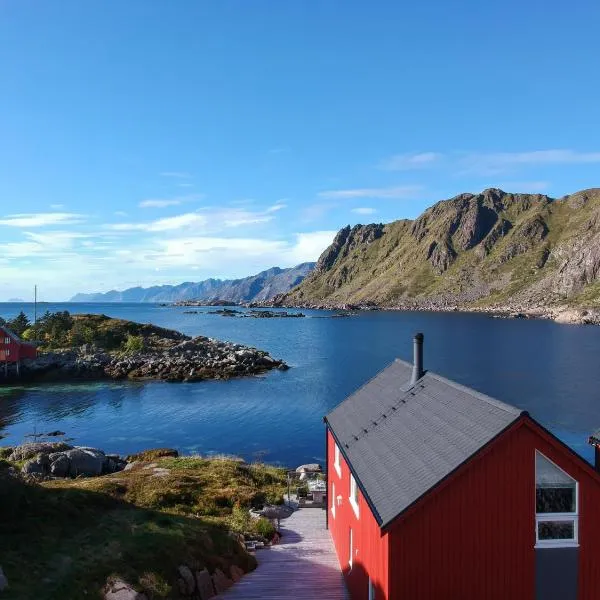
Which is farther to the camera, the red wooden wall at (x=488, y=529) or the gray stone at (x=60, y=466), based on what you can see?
the gray stone at (x=60, y=466)

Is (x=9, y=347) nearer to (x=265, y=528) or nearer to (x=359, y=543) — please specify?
(x=265, y=528)

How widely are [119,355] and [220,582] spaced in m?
83.4

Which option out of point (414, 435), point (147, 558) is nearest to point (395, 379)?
point (414, 435)

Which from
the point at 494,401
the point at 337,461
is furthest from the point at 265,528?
the point at 494,401

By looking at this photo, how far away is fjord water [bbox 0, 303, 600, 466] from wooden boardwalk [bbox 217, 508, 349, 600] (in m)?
19.0

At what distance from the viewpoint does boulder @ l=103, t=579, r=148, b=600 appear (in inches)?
542

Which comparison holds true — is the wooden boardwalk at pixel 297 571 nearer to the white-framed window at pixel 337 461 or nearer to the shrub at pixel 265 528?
the shrub at pixel 265 528

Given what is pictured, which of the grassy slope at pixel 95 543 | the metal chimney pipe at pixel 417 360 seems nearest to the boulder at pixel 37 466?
the grassy slope at pixel 95 543

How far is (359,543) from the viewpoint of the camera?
1703 cm

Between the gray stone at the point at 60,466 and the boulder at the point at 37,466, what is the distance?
0.34 m

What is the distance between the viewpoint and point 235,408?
64.2 metres

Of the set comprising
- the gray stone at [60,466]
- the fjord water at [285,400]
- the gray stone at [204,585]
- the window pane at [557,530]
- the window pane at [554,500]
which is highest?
the window pane at [554,500]

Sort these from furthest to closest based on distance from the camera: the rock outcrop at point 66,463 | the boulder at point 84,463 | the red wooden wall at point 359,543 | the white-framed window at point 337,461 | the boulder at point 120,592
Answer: the boulder at point 84,463 → the rock outcrop at point 66,463 → the white-framed window at point 337,461 → the red wooden wall at point 359,543 → the boulder at point 120,592

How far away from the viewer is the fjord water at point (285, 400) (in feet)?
170
